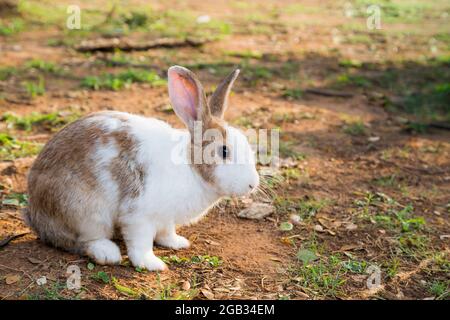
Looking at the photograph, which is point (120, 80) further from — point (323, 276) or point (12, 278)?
point (323, 276)

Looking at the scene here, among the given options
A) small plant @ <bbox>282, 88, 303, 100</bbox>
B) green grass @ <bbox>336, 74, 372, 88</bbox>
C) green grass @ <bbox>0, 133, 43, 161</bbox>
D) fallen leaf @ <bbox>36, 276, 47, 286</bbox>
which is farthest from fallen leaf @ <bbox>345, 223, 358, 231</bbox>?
green grass @ <bbox>336, 74, 372, 88</bbox>

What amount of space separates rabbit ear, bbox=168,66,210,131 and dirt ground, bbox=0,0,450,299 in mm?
920

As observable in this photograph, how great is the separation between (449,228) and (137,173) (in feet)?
7.82

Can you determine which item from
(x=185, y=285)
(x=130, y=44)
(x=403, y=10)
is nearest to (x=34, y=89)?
(x=130, y=44)

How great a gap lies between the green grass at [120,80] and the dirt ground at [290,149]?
113 mm

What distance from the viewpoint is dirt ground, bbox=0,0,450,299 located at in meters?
3.42

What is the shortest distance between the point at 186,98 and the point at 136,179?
56cm

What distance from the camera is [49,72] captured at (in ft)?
23.0

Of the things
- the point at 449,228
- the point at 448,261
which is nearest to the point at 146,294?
the point at 448,261

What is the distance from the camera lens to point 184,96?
3.37 m

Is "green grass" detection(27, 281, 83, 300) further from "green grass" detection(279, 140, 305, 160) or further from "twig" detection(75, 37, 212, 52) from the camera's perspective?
"twig" detection(75, 37, 212, 52)

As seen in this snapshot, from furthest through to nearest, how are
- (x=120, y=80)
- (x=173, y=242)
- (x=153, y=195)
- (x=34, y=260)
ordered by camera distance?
(x=120, y=80)
(x=173, y=242)
(x=34, y=260)
(x=153, y=195)

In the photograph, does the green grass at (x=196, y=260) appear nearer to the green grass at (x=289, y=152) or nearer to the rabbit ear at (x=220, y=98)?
the rabbit ear at (x=220, y=98)
